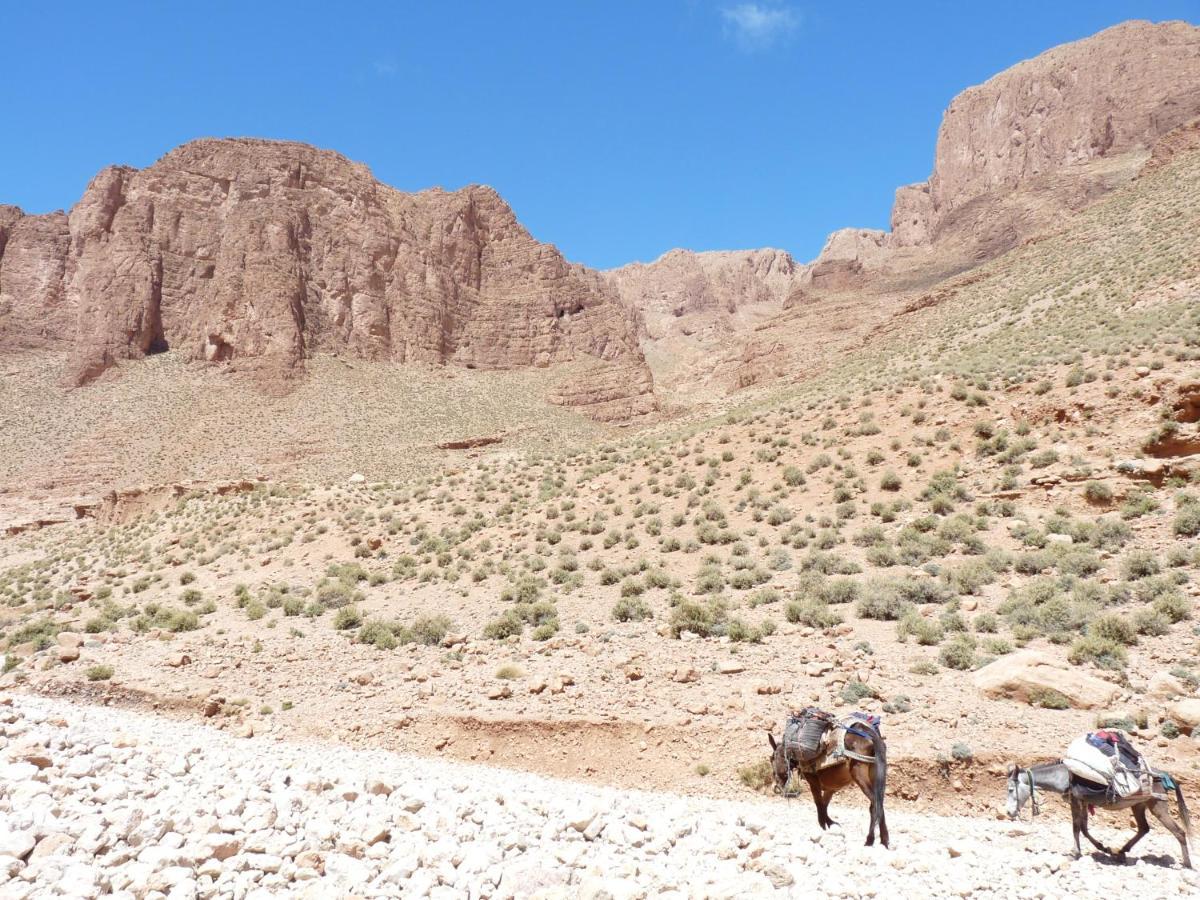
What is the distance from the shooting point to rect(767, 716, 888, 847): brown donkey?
21.6 ft

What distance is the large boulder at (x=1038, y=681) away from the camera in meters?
8.67

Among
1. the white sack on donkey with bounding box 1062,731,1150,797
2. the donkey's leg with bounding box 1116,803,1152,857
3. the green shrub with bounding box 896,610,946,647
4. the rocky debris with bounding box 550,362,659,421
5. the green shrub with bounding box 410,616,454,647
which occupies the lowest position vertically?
the green shrub with bounding box 410,616,454,647

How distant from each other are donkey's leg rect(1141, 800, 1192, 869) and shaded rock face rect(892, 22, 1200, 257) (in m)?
89.4

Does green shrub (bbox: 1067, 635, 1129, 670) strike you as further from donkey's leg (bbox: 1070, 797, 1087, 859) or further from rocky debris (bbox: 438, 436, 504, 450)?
rocky debris (bbox: 438, 436, 504, 450)

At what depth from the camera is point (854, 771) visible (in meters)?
6.74

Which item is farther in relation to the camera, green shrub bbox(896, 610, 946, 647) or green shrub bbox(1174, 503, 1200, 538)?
green shrub bbox(1174, 503, 1200, 538)

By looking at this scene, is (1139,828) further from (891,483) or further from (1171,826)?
(891,483)

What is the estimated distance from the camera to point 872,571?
48.9 feet

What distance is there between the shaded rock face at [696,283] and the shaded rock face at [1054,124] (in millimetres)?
39280

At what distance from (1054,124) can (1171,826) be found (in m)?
130

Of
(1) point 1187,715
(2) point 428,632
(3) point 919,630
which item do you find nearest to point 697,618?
(3) point 919,630

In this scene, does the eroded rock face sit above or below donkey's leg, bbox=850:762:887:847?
above

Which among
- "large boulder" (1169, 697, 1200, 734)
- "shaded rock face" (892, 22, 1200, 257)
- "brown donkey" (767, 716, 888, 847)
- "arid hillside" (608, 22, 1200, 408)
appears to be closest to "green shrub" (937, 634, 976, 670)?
Result: "large boulder" (1169, 697, 1200, 734)

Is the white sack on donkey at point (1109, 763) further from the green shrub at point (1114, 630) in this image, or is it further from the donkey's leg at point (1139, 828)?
the green shrub at point (1114, 630)
